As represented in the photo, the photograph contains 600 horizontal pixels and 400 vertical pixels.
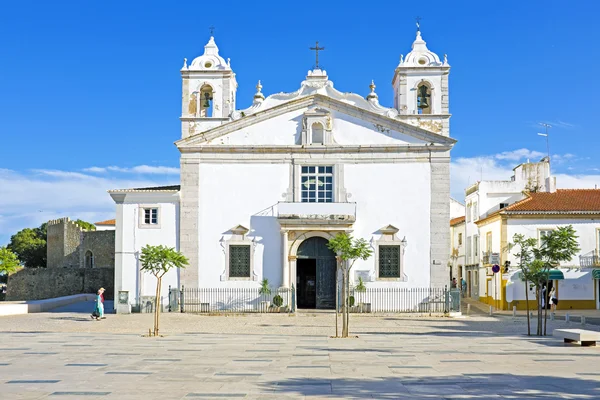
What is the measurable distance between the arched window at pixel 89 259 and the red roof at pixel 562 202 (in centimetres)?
3762

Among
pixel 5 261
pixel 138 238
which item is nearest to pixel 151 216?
pixel 138 238

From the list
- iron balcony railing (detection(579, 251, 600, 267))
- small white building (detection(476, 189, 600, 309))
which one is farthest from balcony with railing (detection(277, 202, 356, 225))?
iron balcony railing (detection(579, 251, 600, 267))

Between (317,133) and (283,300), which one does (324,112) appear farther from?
(283,300)

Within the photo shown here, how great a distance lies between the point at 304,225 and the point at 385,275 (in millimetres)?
4151

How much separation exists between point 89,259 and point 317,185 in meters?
36.0

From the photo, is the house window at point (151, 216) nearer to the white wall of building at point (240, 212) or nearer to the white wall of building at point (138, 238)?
the white wall of building at point (138, 238)

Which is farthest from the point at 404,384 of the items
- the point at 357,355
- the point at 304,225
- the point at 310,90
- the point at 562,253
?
the point at 310,90

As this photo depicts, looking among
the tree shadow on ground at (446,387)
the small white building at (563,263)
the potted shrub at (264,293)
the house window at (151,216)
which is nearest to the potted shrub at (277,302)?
the potted shrub at (264,293)

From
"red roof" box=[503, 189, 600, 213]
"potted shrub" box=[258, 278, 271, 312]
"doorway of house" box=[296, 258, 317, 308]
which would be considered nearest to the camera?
"potted shrub" box=[258, 278, 271, 312]

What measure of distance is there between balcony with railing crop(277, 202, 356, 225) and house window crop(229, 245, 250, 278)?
7.08 feet

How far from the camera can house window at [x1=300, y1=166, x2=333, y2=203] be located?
3244 centimetres

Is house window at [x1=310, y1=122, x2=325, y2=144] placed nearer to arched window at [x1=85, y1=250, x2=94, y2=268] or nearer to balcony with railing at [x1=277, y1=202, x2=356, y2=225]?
balcony with railing at [x1=277, y1=202, x2=356, y2=225]

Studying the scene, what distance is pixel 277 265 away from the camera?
→ 3209cm

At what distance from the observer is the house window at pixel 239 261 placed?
3228 cm
